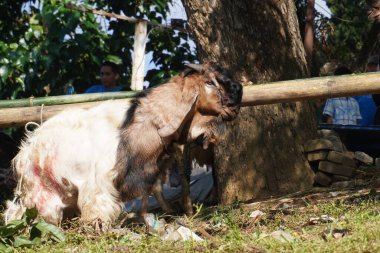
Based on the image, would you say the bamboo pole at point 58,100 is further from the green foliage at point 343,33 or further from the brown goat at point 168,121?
the green foliage at point 343,33

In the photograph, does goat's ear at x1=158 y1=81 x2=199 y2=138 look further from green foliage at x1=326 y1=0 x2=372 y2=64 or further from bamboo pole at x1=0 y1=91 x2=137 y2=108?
green foliage at x1=326 y1=0 x2=372 y2=64

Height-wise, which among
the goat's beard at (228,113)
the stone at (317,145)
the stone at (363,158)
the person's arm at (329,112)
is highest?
the goat's beard at (228,113)

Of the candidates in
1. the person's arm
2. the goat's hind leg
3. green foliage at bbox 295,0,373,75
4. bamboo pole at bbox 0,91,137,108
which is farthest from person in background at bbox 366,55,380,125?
the goat's hind leg

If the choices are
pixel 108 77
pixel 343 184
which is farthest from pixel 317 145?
pixel 108 77

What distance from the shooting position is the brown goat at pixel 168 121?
603 cm

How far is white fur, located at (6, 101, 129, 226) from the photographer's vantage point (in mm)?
6066

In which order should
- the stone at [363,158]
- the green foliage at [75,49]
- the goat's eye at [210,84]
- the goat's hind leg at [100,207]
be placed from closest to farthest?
the goat's hind leg at [100,207]
the goat's eye at [210,84]
the stone at [363,158]
the green foliage at [75,49]

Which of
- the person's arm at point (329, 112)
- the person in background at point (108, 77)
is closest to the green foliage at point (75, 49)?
the person in background at point (108, 77)

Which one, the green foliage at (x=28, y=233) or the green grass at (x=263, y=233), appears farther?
the green foliage at (x=28, y=233)

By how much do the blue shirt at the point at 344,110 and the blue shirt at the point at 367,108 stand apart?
5.0 inches

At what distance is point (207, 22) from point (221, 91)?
2.09 m

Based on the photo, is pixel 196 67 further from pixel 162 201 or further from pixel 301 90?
pixel 162 201

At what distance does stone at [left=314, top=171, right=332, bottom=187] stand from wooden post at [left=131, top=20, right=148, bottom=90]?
2.64 m

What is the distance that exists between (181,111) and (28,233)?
1481 mm
